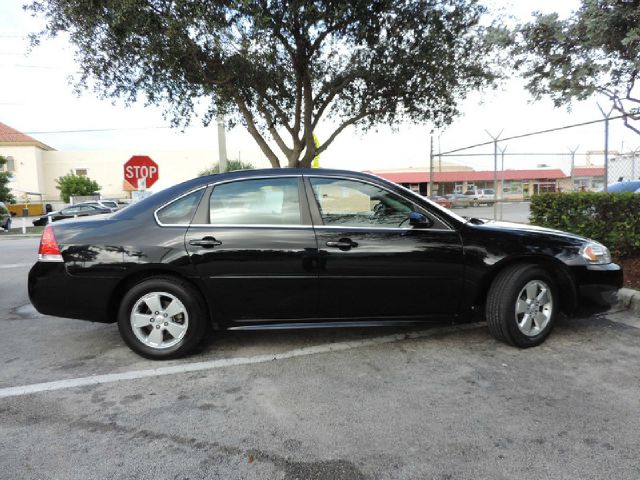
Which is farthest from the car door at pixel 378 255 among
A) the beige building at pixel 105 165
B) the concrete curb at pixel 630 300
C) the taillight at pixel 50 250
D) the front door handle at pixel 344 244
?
the beige building at pixel 105 165

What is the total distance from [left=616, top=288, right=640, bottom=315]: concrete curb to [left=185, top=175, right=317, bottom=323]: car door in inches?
139

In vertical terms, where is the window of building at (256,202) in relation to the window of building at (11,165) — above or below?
below

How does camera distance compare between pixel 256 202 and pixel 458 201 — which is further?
pixel 458 201

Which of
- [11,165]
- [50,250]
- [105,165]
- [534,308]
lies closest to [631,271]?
[534,308]

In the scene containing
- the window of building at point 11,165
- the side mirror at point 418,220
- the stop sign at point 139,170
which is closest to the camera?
the side mirror at point 418,220

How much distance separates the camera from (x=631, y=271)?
5.66 metres

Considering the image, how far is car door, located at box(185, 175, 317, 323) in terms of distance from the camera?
11.6ft

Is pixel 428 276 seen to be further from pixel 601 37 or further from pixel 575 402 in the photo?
pixel 601 37

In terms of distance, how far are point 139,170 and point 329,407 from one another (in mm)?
9992

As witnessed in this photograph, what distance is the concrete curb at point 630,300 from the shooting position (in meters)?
4.79

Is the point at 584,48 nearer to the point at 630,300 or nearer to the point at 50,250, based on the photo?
the point at 630,300

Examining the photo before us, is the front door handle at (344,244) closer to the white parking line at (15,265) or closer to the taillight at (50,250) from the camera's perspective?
the taillight at (50,250)

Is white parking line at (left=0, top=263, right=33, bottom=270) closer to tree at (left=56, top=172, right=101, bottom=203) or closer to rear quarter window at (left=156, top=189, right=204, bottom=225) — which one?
rear quarter window at (left=156, top=189, right=204, bottom=225)

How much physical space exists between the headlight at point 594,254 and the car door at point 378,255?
1.17m
